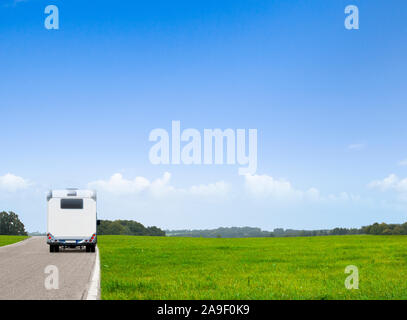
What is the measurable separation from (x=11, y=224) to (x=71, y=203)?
108 meters

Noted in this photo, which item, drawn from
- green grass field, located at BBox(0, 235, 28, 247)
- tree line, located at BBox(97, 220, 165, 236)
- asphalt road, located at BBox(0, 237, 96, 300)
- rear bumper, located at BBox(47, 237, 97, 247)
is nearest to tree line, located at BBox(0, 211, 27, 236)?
tree line, located at BBox(97, 220, 165, 236)

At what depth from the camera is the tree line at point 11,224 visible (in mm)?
122162

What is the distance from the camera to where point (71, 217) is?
1006 inches

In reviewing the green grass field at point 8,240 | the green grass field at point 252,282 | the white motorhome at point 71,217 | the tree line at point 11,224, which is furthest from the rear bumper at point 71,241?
the tree line at point 11,224

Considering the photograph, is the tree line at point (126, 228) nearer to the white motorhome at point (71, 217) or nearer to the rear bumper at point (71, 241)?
the rear bumper at point (71, 241)

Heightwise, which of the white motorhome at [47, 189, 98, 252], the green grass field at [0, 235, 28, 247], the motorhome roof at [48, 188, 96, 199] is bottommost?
the green grass field at [0, 235, 28, 247]

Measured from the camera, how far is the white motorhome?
25.3 metres

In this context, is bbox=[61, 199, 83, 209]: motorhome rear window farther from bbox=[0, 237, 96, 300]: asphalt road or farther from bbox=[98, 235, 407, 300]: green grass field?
bbox=[98, 235, 407, 300]: green grass field
